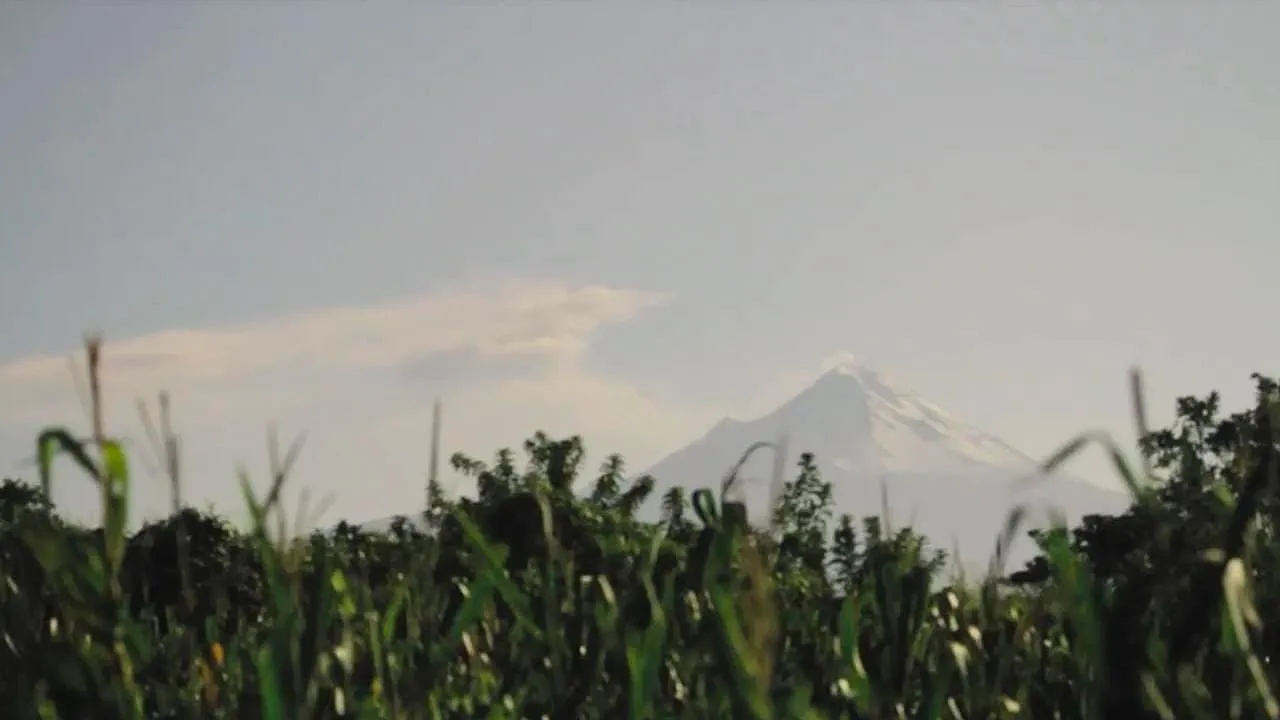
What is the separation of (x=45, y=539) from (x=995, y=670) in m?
1.67

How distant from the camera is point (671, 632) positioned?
3.13 meters

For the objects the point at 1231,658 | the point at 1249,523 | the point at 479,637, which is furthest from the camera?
the point at 479,637

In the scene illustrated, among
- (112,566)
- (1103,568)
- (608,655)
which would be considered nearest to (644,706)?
(608,655)

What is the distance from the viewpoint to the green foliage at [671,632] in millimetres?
2211

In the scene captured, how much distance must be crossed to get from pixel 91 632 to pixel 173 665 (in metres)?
0.45

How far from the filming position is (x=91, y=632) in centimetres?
295

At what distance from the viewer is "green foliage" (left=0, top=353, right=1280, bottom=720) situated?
221 cm

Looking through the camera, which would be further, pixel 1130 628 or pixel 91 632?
pixel 91 632

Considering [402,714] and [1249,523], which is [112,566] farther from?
[1249,523]

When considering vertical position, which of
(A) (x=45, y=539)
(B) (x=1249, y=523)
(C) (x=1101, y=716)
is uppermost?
(A) (x=45, y=539)

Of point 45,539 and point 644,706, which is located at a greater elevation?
point 45,539

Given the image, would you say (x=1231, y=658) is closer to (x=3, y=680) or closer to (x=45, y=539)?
(x=45, y=539)

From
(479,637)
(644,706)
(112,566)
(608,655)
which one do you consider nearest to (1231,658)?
(644,706)

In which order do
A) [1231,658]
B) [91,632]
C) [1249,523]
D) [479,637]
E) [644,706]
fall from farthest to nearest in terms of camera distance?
[479,637] < [91,632] < [644,706] < [1231,658] < [1249,523]
